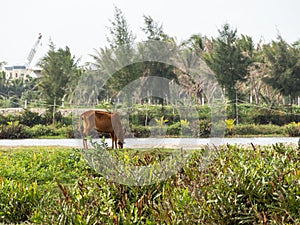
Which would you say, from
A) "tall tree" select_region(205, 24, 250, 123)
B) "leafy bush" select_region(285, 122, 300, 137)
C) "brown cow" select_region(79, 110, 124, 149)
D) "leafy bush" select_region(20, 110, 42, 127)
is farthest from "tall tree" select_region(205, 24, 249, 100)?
"brown cow" select_region(79, 110, 124, 149)

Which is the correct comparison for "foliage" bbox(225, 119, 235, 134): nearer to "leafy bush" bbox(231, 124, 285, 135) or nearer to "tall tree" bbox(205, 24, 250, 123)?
"leafy bush" bbox(231, 124, 285, 135)

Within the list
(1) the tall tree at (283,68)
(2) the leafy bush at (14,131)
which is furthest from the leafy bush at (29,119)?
(1) the tall tree at (283,68)

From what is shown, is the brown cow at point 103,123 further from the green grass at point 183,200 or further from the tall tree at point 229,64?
the tall tree at point 229,64

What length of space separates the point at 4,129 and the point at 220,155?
11142 millimetres

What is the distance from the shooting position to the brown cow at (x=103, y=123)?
8.83m

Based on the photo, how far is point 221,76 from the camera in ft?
58.2

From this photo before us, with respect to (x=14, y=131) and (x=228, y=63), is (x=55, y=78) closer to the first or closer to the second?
(x=14, y=131)

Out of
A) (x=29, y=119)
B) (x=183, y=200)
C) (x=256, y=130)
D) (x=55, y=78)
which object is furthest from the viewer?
(x=55, y=78)

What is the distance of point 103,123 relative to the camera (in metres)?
9.87

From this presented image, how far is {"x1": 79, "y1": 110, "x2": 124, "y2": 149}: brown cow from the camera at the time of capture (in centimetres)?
883

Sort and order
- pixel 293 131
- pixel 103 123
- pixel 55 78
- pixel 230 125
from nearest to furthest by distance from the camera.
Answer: pixel 103 123 < pixel 293 131 < pixel 230 125 < pixel 55 78

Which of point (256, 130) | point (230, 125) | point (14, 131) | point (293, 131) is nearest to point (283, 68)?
point (256, 130)

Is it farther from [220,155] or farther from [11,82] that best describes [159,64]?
[11,82]

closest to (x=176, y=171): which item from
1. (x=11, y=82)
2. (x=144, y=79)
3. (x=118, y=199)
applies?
(x=118, y=199)
